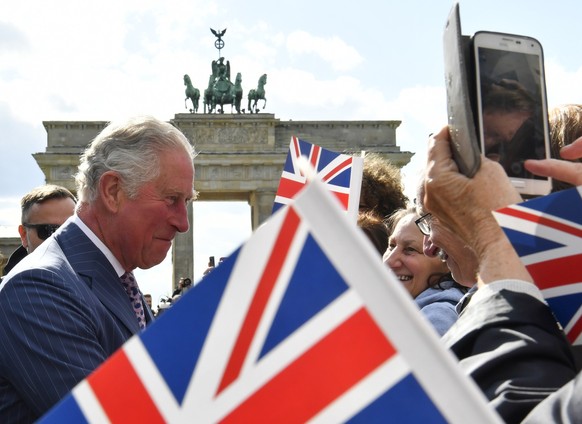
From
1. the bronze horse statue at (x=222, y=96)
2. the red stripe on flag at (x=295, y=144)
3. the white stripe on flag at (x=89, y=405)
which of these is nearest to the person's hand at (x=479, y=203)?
the white stripe on flag at (x=89, y=405)

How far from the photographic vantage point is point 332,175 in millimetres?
4988

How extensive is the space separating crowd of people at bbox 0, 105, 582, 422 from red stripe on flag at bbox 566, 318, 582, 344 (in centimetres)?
12

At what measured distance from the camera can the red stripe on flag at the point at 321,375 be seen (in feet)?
3.09

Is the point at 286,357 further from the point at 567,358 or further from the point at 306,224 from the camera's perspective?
the point at 567,358

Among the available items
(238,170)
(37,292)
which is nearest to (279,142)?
(238,170)

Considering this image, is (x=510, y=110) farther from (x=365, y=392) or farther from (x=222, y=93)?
(x=222, y=93)

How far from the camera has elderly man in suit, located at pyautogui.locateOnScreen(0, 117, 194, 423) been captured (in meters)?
2.52

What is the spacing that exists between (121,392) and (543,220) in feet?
3.25

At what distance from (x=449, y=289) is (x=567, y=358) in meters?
2.29

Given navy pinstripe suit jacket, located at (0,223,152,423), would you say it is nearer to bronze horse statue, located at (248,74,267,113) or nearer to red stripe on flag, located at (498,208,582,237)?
red stripe on flag, located at (498,208,582,237)

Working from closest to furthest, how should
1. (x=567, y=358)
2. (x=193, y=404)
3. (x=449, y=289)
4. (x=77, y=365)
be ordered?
(x=193, y=404)
(x=567, y=358)
(x=77, y=365)
(x=449, y=289)

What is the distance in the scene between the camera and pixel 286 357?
1.01 metres

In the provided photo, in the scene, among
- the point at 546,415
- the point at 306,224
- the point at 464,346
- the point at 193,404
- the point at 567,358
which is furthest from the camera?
the point at 464,346

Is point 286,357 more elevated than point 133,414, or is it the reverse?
point 286,357
